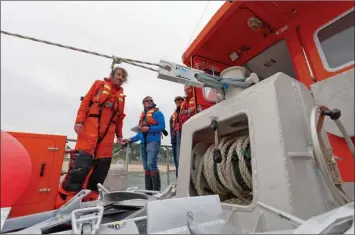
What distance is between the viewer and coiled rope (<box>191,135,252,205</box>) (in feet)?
5.03

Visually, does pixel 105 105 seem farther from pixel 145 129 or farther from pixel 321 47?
pixel 321 47

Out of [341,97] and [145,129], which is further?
[145,129]

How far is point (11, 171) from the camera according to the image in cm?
73

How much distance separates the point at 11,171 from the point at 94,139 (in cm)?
181

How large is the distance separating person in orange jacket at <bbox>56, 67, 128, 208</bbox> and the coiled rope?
1235 mm

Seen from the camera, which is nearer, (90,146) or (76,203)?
(76,203)

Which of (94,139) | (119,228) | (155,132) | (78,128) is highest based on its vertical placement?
(155,132)

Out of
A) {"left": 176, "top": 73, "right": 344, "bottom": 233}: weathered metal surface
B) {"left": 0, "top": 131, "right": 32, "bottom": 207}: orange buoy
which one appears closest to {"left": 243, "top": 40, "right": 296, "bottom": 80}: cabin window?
{"left": 176, "top": 73, "right": 344, "bottom": 233}: weathered metal surface

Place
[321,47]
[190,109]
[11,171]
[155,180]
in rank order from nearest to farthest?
[11,171] → [321,47] → [155,180] → [190,109]

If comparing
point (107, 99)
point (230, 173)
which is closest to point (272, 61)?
point (230, 173)

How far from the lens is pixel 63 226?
1.11 m

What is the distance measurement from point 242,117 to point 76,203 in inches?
49.8

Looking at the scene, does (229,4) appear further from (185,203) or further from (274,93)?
(185,203)

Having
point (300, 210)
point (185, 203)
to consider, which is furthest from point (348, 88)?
point (185, 203)
